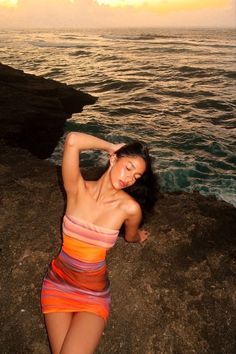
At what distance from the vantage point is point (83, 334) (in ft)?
11.2

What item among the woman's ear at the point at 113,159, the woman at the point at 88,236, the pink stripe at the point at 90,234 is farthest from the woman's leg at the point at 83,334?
the woman's ear at the point at 113,159

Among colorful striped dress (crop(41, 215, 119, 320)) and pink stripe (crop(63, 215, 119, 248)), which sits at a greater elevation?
pink stripe (crop(63, 215, 119, 248))

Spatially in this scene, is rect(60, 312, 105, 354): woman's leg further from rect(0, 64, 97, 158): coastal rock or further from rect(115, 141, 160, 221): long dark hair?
rect(0, 64, 97, 158): coastal rock

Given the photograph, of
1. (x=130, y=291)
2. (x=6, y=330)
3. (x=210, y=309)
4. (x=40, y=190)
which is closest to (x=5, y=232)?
(x=40, y=190)

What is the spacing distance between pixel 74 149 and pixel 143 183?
99 cm

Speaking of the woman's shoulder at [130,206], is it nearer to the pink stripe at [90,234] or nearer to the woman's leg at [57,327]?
the pink stripe at [90,234]

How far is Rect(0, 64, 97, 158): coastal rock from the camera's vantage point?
9828 mm

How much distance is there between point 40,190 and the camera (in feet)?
20.4

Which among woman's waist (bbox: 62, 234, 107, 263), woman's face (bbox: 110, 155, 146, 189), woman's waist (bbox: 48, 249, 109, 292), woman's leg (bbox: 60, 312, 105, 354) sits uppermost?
woman's face (bbox: 110, 155, 146, 189)

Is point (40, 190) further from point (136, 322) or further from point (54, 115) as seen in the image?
point (54, 115)

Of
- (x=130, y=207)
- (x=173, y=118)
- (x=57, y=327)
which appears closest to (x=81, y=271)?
(x=57, y=327)

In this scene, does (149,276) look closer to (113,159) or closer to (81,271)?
(81,271)

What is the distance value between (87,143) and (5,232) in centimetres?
250

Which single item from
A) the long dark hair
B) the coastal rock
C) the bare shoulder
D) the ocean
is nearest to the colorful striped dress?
the bare shoulder
